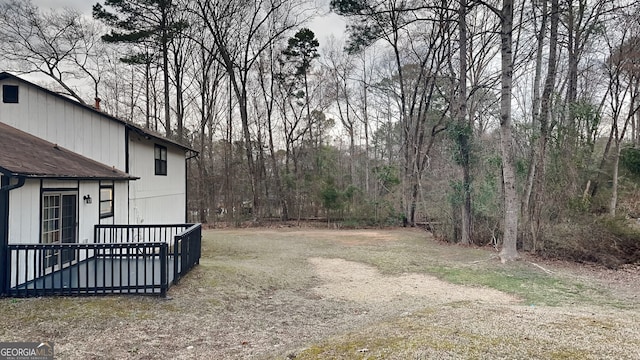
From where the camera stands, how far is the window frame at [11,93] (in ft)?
27.1

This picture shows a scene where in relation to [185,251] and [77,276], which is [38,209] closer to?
[77,276]

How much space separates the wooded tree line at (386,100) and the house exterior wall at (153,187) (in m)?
6.84

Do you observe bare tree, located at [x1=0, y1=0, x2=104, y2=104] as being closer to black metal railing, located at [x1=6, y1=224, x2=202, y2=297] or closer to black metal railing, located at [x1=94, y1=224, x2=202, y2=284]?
black metal railing, located at [x1=94, y1=224, x2=202, y2=284]

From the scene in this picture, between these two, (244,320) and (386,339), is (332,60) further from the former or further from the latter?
(386,339)

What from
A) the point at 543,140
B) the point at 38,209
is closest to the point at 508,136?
the point at 543,140


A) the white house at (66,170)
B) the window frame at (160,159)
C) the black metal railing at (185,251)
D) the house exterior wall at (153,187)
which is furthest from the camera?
the window frame at (160,159)

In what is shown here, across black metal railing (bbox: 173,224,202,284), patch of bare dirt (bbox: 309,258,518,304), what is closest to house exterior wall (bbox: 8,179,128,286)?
black metal railing (bbox: 173,224,202,284)

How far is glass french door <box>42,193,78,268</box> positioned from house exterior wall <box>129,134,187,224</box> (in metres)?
2.66

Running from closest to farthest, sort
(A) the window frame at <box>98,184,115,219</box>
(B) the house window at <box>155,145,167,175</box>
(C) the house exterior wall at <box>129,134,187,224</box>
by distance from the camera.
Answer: (A) the window frame at <box>98,184,115,219</box>
(C) the house exterior wall at <box>129,134,187,224</box>
(B) the house window at <box>155,145,167,175</box>

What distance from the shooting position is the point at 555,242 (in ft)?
33.2

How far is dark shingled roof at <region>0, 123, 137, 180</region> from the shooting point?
5762 millimetres

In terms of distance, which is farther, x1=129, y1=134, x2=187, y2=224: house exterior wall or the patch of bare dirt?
x1=129, y1=134, x2=187, y2=224: house exterior wall

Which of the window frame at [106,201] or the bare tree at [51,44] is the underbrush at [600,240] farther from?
the bare tree at [51,44]

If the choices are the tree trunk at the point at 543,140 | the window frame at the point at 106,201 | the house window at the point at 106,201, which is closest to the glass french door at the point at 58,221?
the window frame at the point at 106,201
